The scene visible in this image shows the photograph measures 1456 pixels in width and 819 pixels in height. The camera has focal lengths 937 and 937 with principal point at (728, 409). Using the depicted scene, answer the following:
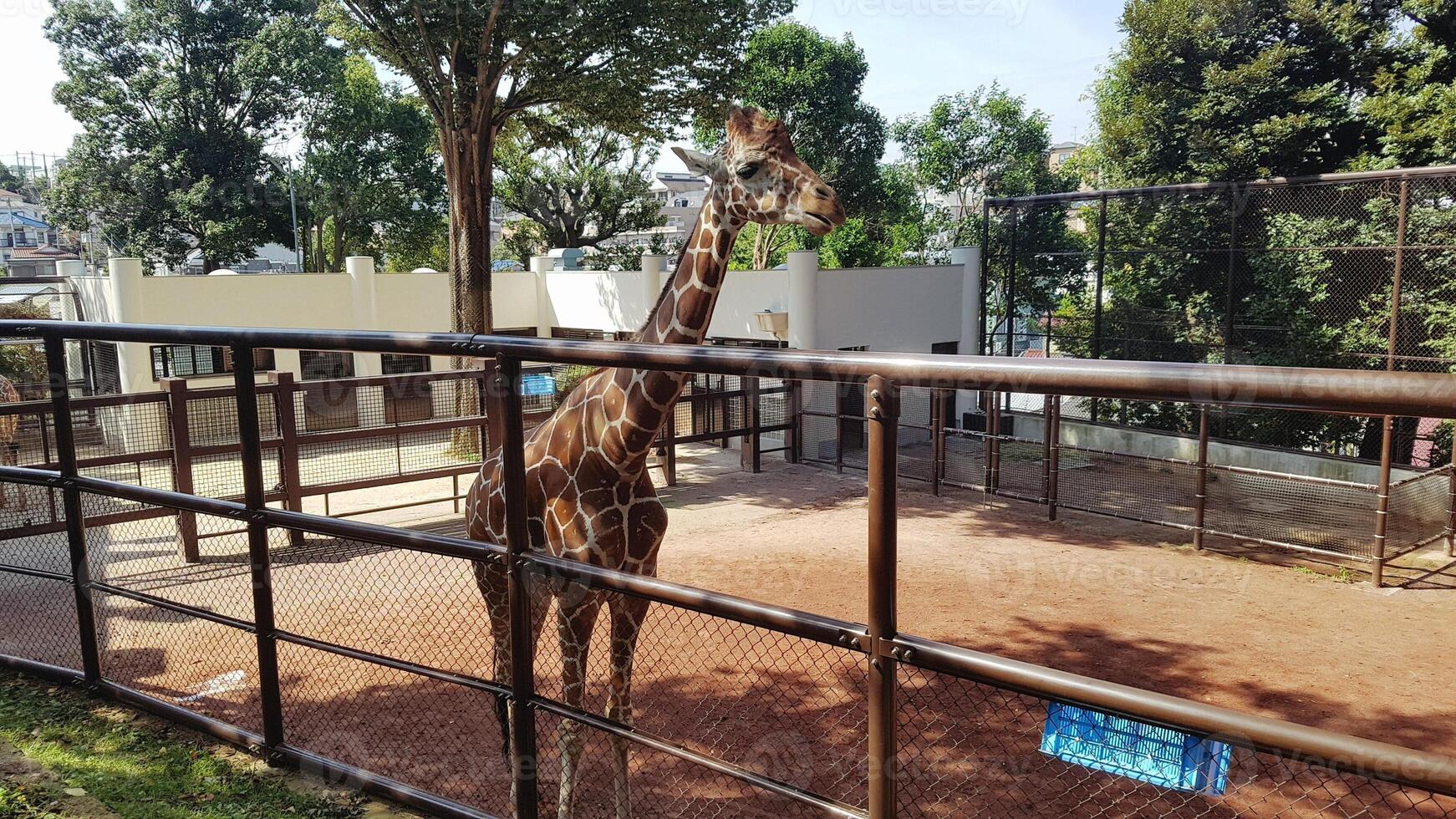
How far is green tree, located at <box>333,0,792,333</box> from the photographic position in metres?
13.6

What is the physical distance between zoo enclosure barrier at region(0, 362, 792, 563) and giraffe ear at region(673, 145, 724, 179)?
4149mm

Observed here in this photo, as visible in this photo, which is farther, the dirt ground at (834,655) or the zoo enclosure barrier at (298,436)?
the zoo enclosure barrier at (298,436)

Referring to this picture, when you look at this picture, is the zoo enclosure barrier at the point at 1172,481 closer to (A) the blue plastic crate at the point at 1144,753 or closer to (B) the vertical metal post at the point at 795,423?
(B) the vertical metal post at the point at 795,423

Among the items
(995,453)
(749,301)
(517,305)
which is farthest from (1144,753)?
(517,305)

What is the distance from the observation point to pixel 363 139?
28.8 m

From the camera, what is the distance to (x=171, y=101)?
25859mm

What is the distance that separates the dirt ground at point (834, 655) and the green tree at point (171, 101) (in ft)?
64.5

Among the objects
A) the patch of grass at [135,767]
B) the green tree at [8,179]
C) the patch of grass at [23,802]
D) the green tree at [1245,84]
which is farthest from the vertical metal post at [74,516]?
the green tree at [8,179]

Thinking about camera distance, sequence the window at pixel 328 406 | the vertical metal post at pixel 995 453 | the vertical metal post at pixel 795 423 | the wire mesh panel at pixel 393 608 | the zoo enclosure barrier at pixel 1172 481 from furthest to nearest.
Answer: the window at pixel 328 406, the vertical metal post at pixel 795 423, the vertical metal post at pixel 995 453, the zoo enclosure barrier at pixel 1172 481, the wire mesh panel at pixel 393 608

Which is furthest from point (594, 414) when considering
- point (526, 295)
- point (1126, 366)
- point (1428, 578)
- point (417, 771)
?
point (526, 295)

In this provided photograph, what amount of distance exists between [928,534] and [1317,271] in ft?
25.6

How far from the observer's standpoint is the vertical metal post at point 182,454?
8766 mm

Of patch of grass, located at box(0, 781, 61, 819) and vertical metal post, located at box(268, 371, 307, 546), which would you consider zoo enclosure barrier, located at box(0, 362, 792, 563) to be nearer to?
vertical metal post, located at box(268, 371, 307, 546)

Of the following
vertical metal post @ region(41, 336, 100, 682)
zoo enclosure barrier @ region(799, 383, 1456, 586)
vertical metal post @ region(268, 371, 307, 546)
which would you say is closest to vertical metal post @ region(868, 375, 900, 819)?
vertical metal post @ region(41, 336, 100, 682)
